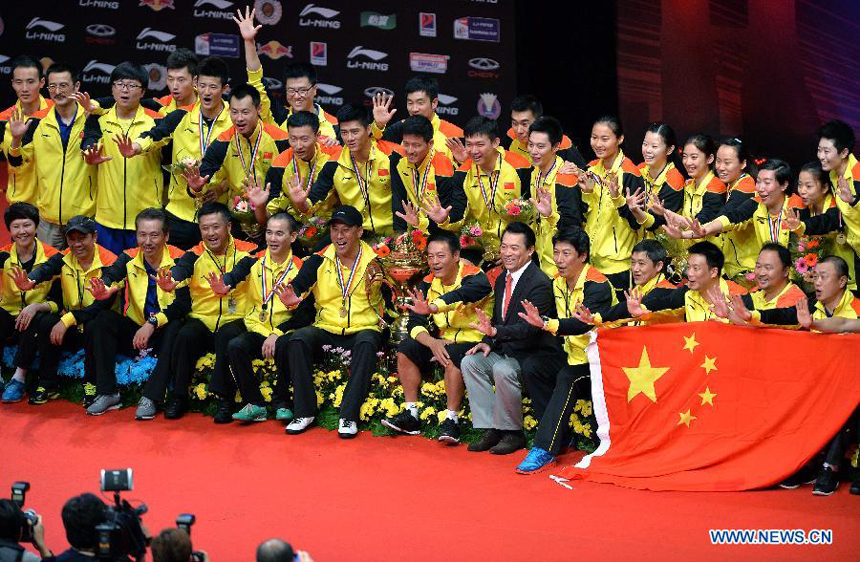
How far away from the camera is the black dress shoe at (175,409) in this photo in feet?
28.0

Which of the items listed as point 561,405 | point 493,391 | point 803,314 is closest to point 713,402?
point 803,314

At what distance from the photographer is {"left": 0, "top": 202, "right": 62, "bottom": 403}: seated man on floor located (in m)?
8.97

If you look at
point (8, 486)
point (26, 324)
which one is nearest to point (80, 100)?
point (26, 324)

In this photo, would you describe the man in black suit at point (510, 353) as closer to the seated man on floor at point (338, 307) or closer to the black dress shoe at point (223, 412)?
the seated man on floor at point (338, 307)

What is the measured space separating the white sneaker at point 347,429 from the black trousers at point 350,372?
31 millimetres

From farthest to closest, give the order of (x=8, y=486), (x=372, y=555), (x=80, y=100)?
(x=80, y=100) → (x=8, y=486) → (x=372, y=555)

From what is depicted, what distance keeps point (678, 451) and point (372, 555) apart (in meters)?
2.18

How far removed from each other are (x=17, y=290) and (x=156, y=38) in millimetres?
3585

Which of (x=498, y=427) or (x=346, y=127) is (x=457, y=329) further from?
(x=346, y=127)

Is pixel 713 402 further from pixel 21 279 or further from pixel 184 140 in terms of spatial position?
pixel 21 279

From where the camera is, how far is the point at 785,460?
277 inches

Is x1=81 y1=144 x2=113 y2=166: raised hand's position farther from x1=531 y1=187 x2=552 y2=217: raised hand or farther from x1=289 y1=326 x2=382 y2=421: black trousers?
Answer: x1=531 y1=187 x2=552 y2=217: raised hand

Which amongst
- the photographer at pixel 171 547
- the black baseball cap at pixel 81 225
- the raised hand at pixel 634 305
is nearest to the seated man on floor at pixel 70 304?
the black baseball cap at pixel 81 225

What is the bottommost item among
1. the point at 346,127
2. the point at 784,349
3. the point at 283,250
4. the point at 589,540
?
the point at 589,540
